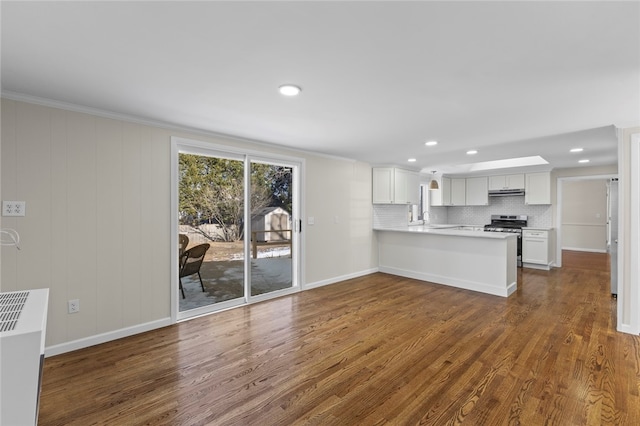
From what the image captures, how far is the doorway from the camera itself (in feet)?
12.2

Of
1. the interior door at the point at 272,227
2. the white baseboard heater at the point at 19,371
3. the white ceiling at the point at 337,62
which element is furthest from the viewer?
the interior door at the point at 272,227

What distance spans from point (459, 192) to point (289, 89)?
22.4 feet

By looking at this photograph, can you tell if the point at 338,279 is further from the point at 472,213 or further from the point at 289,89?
the point at 472,213

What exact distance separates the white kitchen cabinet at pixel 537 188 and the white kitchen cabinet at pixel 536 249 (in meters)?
0.70

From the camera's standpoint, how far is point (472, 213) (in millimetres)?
8289

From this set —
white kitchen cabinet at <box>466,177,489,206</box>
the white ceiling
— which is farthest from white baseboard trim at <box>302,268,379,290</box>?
white kitchen cabinet at <box>466,177,489,206</box>

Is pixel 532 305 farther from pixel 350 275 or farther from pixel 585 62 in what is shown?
pixel 585 62

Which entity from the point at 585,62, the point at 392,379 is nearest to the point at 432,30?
the point at 585,62

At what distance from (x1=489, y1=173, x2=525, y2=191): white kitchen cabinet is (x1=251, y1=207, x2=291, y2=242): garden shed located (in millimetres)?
5451

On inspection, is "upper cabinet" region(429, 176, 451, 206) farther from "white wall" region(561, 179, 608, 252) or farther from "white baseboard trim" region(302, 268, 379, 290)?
"white wall" region(561, 179, 608, 252)

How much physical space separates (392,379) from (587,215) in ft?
31.7

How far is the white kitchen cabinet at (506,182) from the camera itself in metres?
6.92

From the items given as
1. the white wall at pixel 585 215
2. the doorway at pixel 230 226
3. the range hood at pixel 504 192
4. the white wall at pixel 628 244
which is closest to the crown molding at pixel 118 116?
the doorway at pixel 230 226

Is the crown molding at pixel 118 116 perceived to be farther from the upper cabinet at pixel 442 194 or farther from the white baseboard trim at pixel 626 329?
the upper cabinet at pixel 442 194
